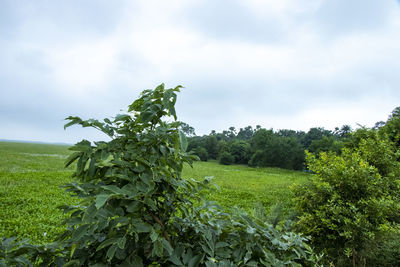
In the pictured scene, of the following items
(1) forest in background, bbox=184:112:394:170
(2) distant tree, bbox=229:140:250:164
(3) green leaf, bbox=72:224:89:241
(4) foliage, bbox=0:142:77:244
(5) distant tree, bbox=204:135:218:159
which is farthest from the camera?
(5) distant tree, bbox=204:135:218:159

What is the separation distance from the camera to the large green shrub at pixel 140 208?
94 centimetres

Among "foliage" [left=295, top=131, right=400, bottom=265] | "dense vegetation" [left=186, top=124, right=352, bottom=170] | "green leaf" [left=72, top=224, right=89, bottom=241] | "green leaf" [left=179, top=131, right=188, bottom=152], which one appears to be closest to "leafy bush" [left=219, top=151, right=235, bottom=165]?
"dense vegetation" [left=186, top=124, right=352, bottom=170]

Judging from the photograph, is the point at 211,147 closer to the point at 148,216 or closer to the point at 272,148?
the point at 272,148

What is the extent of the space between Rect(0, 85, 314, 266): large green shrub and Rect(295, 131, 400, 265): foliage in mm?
2860

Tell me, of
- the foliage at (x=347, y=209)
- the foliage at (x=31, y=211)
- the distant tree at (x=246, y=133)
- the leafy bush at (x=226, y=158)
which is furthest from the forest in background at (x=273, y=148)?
the distant tree at (x=246, y=133)

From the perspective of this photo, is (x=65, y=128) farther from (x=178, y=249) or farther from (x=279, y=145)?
(x=279, y=145)

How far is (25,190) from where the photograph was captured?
8656mm

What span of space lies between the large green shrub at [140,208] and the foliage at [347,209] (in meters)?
2.86

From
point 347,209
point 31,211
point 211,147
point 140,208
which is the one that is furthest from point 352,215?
point 211,147

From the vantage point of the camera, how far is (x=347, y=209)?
11.6 feet

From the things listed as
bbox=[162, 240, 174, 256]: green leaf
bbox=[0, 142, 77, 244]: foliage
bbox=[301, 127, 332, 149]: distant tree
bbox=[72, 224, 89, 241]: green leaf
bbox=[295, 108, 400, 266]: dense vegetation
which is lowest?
bbox=[0, 142, 77, 244]: foliage

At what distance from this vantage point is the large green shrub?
94 centimetres

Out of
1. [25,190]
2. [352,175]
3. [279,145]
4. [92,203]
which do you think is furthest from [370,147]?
[279,145]

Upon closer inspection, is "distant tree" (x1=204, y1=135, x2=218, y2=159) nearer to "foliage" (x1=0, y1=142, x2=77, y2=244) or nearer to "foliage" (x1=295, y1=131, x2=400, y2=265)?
"foliage" (x1=0, y1=142, x2=77, y2=244)
